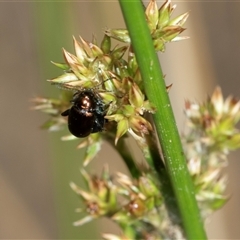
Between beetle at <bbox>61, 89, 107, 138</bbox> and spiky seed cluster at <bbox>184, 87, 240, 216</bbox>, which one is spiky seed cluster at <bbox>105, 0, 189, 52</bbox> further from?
spiky seed cluster at <bbox>184, 87, 240, 216</bbox>

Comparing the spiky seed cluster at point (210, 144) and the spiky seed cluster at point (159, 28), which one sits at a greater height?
the spiky seed cluster at point (159, 28)

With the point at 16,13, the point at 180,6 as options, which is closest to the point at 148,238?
the point at 180,6

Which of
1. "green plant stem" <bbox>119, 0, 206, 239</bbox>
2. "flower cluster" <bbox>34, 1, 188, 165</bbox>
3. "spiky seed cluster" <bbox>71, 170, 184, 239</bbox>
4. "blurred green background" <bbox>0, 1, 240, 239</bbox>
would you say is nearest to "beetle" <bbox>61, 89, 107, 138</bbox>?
"flower cluster" <bbox>34, 1, 188, 165</bbox>

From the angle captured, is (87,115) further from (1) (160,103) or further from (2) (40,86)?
(2) (40,86)

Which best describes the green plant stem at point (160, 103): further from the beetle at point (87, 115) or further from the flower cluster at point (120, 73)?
the beetle at point (87, 115)

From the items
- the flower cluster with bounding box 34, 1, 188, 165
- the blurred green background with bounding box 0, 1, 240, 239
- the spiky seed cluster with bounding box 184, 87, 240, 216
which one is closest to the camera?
the flower cluster with bounding box 34, 1, 188, 165

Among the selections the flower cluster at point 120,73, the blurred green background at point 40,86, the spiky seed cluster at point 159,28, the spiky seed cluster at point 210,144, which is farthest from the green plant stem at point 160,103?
the blurred green background at point 40,86

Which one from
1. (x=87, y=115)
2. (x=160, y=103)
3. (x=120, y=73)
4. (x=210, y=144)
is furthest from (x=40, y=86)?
(x=160, y=103)
